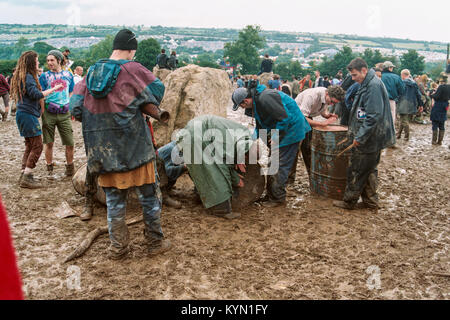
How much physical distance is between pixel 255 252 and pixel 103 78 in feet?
7.46

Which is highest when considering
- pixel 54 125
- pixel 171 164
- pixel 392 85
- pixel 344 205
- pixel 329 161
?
pixel 392 85

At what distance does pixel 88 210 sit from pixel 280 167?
8.54ft

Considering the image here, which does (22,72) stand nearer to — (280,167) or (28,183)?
(28,183)

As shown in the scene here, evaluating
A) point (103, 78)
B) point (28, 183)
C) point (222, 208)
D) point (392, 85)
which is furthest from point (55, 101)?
point (392, 85)

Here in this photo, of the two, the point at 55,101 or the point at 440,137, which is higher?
the point at 55,101

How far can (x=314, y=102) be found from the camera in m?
5.64

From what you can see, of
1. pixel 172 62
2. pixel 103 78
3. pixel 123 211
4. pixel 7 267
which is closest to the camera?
pixel 7 267

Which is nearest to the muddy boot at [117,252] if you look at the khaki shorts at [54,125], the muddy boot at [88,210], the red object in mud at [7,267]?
the muddy boot at [88,210]

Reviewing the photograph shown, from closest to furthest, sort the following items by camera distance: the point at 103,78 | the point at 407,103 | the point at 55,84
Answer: the point at 103,78
the point at 55,84
the point at 407,103

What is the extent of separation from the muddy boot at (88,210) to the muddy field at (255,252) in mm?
91

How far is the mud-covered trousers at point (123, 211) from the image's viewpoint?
11.1 feet

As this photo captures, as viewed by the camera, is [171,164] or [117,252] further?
[171,164]
